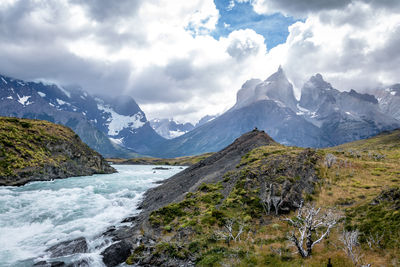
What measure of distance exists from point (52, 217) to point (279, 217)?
37.9m

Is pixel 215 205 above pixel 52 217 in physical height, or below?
above

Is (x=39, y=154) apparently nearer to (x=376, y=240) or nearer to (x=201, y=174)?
(x=201, y=174)

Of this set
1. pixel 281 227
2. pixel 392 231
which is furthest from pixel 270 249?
pixel 392 231

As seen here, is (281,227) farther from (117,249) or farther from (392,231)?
(117,249)

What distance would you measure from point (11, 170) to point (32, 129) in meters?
31.6

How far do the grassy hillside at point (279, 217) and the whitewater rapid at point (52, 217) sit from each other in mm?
9394

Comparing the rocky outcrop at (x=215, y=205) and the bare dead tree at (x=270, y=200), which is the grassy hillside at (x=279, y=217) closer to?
the rocky outcrop at (x=215, y=205)

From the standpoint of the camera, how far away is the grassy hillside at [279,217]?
59.5ft

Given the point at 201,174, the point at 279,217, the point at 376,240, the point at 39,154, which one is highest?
the point at 39,154

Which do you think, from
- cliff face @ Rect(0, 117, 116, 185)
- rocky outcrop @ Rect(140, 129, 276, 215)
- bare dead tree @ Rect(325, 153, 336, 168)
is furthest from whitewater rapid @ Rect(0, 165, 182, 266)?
bare dead tree @ Rect(325, 153, 336, 168)

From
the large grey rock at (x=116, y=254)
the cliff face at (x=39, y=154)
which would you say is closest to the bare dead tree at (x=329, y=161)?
the large grey rock at (x=116, y=254)

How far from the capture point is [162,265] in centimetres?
2041

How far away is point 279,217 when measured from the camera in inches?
1088

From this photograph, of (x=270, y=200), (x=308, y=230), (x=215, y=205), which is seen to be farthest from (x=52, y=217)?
(x=308, y=230)
